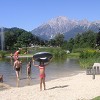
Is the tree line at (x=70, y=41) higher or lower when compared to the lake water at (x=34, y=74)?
higher

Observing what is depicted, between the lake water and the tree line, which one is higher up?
the tree line

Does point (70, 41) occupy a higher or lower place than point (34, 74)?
higher

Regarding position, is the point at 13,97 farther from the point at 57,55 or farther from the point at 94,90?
the point at 57,55

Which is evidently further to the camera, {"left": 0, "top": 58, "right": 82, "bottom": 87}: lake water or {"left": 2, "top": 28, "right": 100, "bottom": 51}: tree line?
{"left": 2, "top": 28, "right": 100, "bottom": 51}: tree line

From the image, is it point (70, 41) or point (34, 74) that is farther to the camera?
point (70, 41)

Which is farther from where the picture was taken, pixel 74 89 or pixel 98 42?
pixel 98 42

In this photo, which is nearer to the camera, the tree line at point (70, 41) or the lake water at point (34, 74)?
the lake water at point (34, 74)

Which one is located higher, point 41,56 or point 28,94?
point 41,56

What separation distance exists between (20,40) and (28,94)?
169 metres

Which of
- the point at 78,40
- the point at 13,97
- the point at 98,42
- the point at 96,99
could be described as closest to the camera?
the point at 96,99

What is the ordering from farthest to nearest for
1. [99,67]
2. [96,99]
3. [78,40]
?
[78,40], [99,67], [96,99]

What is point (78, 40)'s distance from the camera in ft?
476

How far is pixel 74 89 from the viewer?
18.5 meters

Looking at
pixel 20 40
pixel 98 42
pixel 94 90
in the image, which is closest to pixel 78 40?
pixel 98 42
